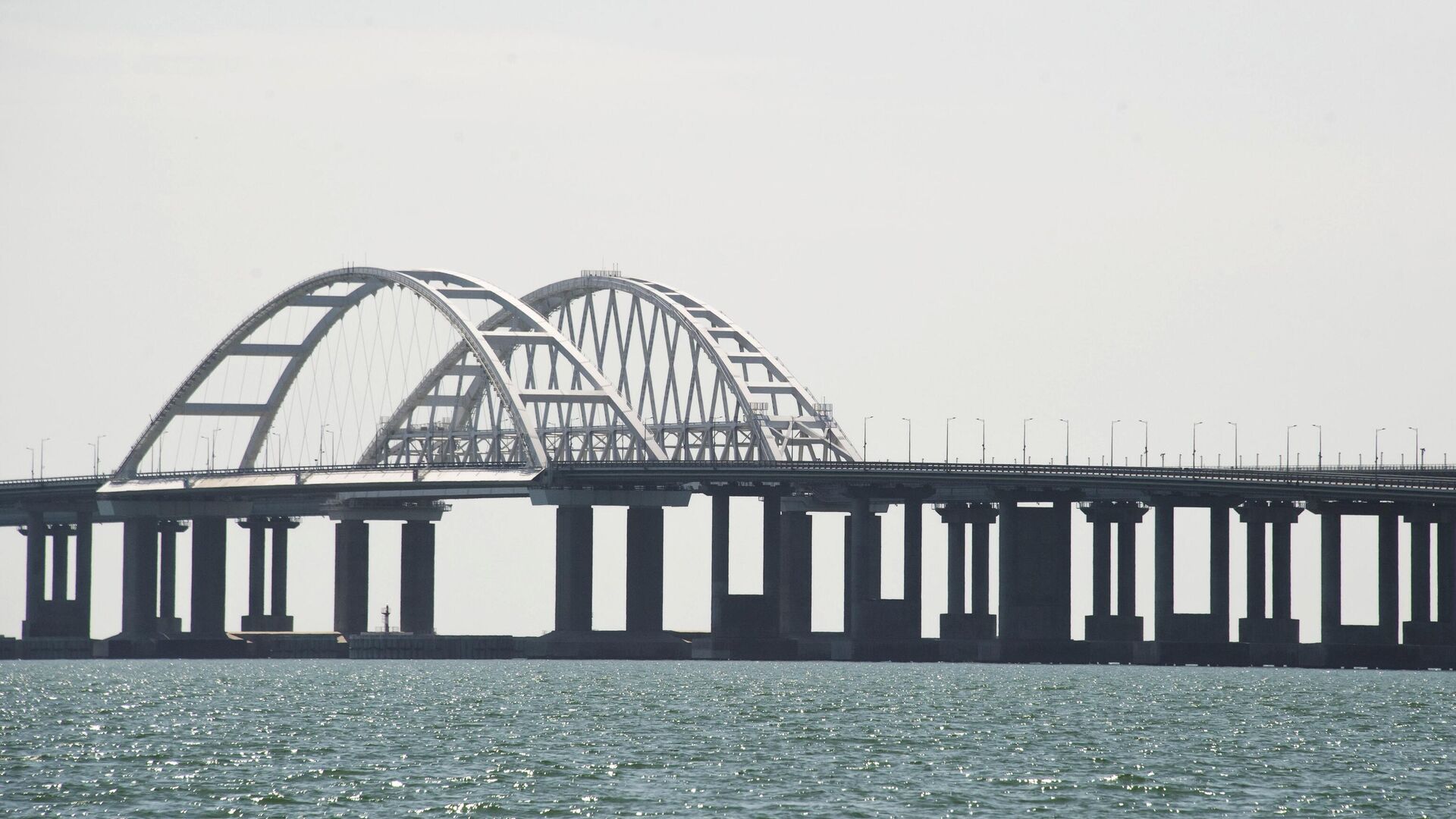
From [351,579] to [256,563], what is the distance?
14.1 m

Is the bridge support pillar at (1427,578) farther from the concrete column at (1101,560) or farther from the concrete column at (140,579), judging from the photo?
the concrete column at (140,579)

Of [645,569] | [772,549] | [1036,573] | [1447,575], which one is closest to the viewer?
[1447,575]

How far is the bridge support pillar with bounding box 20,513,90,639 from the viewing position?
191125mm

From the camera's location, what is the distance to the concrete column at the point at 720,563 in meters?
154

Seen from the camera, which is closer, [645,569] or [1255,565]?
[1255,565]

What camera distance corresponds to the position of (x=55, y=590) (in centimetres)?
19662

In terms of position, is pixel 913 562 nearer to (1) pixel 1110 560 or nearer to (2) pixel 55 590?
(1) pixel 1110 560

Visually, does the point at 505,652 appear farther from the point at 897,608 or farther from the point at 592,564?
the point at 897,608

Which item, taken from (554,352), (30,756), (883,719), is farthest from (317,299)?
(30,756)

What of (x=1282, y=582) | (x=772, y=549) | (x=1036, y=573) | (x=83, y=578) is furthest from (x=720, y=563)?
(x=83, y=578)

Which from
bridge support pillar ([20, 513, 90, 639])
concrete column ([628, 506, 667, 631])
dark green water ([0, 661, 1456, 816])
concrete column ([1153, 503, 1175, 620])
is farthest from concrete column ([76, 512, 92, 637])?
concrete column ([1153, 503, 1175, 620])

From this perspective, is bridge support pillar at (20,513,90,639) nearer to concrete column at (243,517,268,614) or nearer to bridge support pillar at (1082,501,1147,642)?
concrete column at (243,517,268,614)

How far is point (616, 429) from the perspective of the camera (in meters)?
190

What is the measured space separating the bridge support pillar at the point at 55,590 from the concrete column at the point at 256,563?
11565mm
